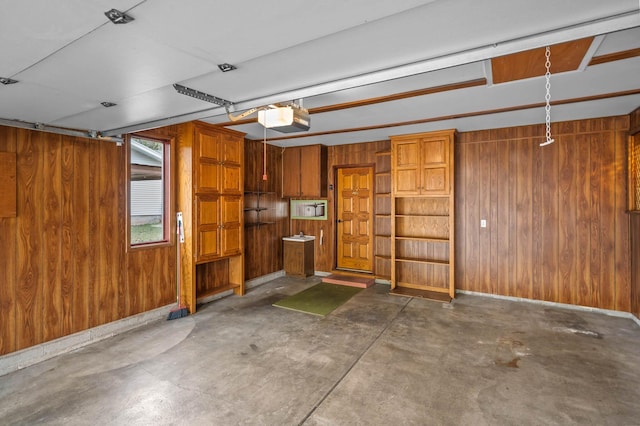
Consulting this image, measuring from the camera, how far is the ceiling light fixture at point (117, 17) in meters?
1.20

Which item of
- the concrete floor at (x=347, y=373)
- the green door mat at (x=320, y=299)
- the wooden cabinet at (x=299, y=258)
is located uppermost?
the wooden cabinet at (x=299, y=258)

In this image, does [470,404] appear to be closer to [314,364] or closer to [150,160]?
[314,364]

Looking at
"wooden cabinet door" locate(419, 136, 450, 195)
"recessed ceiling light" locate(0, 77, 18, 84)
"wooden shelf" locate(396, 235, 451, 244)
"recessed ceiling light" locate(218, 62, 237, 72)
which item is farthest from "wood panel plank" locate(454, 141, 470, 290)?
"recessed ceiling light" locate(0, 77, 18, 84)

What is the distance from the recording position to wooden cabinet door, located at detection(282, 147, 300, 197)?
6.31m

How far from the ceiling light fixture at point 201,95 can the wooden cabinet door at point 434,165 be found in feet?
11.2

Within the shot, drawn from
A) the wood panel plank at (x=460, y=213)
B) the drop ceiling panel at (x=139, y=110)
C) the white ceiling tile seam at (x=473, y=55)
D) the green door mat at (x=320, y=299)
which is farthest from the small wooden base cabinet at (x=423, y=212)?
the drop ceiling panel at (x=139, y=110)

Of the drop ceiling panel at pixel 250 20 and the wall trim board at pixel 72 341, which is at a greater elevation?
the drop ceiling panel at pixel 250 20

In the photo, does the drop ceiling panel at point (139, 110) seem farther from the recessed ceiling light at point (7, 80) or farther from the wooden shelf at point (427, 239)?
the wooden shelf at point (427, 239)

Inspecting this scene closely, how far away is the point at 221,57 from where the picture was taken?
165 centimetres

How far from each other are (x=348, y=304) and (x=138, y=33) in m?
4.11

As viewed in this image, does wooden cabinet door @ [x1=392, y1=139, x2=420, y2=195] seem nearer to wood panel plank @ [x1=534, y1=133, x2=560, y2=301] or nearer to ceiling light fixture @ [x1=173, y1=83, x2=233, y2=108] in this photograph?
wood panel plank @ [x1=534, y1=133, x2=560, y2=301]

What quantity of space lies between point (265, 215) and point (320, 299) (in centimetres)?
208

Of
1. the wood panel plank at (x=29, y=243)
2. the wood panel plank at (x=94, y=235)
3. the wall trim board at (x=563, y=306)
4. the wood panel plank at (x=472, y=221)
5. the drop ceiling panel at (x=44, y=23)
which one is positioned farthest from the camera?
the wood panel plank at (x=472, y=221)

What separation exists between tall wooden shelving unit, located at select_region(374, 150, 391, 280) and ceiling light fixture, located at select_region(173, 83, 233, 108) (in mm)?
3781
